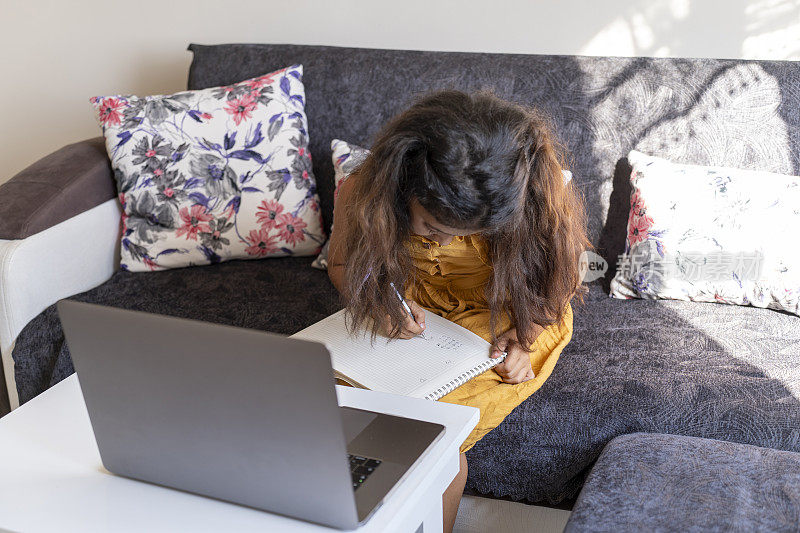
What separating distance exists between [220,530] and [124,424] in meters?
0.16

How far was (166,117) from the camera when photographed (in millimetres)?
1866

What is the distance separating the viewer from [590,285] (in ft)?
5.80

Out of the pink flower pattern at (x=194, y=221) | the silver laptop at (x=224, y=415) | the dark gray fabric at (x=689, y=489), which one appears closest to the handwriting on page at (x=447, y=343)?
the dark gray fabric at (x=689, y=489)

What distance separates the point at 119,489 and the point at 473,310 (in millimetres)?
765

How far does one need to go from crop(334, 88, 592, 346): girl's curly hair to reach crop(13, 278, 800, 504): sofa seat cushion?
6.3 inches

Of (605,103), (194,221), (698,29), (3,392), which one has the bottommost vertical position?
(3,392)

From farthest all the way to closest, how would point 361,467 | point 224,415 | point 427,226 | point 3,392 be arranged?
1. point 3,392
2. point 427,226
3. point 361,467
4. point 224,415

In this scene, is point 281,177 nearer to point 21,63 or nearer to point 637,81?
point 637,81

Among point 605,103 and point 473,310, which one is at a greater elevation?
point 605,103

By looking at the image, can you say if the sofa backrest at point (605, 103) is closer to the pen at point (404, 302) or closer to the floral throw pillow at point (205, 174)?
the floral throw pillow at point (205, 174)

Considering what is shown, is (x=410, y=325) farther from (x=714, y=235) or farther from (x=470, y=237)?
(x=714, y=235)

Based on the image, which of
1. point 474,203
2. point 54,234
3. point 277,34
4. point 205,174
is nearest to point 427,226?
point 474,203

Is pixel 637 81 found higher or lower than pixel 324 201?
higher

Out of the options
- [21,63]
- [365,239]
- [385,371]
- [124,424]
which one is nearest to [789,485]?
[385,371]
